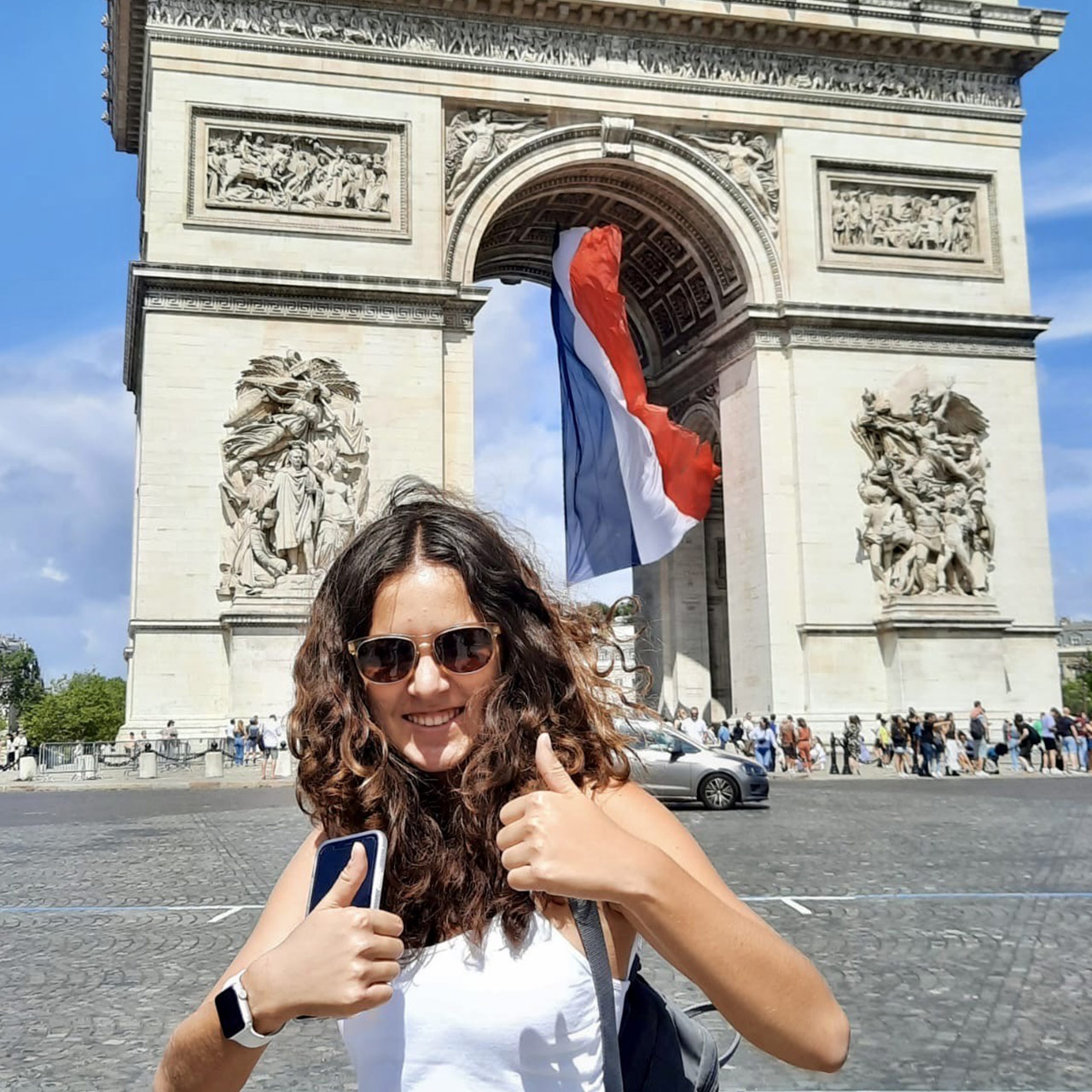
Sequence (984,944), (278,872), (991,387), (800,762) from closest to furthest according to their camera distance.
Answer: (984,944)
(278,872)
(800,762)
(991,387)

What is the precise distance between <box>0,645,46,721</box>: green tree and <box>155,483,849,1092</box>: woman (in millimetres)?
91757

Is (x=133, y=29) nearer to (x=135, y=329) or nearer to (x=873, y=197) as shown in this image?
(x=135, y=329)

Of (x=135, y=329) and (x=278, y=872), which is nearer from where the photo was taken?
(x=278, y=872)

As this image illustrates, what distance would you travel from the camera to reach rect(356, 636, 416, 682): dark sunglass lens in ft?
5.29

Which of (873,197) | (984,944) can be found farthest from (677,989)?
(873,197)

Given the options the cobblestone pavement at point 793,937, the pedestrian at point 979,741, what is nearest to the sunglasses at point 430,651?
the cobblestone pavement at point 793,937

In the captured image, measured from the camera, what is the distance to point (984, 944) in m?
5.39

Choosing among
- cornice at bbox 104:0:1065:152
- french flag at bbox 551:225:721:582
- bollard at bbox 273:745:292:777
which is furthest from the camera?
cornice at bbox 104:0:1065:152

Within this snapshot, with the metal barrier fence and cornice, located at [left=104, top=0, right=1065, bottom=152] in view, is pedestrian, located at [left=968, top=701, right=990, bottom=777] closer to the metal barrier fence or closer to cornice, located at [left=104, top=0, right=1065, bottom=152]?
cornice, located at [left=104, top=0, right=1065, bottom=152]

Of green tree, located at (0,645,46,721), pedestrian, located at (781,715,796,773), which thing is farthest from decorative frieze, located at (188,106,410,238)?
green tree, located at (0,645,46,721)

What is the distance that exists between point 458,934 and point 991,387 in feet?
77.4

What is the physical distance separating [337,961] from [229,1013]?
0.16m

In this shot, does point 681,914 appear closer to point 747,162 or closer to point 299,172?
point 299,172

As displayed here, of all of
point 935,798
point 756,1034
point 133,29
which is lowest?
point 935,798
